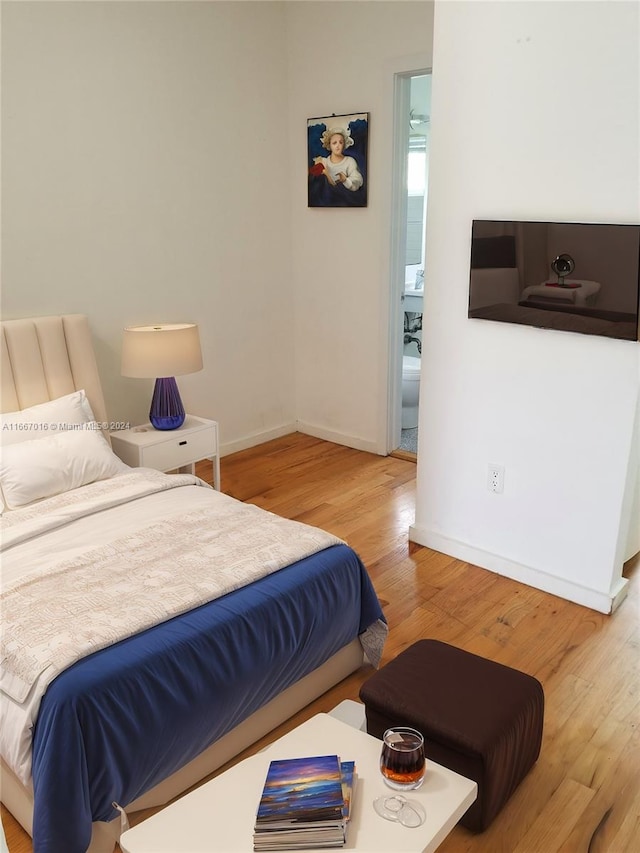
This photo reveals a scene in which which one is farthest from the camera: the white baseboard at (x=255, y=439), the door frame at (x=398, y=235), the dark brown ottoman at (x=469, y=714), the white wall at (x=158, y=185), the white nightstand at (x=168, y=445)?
the white baseboard at (x=255, y=439)

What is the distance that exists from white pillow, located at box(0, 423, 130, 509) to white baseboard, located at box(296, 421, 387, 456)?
207 cm

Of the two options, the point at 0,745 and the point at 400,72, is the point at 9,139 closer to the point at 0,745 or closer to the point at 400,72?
the point at 400,72

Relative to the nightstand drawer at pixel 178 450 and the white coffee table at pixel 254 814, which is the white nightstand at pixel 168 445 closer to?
the nightstand drawer at pixel 178 450

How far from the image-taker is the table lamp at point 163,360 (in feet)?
11.9

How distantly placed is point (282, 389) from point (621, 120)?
3.00 m

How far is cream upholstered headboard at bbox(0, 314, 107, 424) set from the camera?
3312 mm

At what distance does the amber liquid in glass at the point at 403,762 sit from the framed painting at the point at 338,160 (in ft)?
11.5

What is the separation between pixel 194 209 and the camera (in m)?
4.28

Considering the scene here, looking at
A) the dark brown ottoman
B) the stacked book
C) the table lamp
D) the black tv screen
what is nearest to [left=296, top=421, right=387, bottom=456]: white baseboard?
the table lamp

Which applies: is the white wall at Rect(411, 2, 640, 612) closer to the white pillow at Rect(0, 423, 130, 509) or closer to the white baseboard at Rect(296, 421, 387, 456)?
the white baseboard at Rect(296, 421, 387, 456)

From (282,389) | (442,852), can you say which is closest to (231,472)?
(282,389)

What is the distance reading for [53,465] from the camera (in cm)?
296

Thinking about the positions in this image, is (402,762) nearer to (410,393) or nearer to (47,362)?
(47,362)

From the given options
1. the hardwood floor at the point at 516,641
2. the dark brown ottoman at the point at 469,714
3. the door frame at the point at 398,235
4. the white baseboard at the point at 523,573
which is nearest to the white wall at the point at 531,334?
the white baseboard at the point at 523,573
